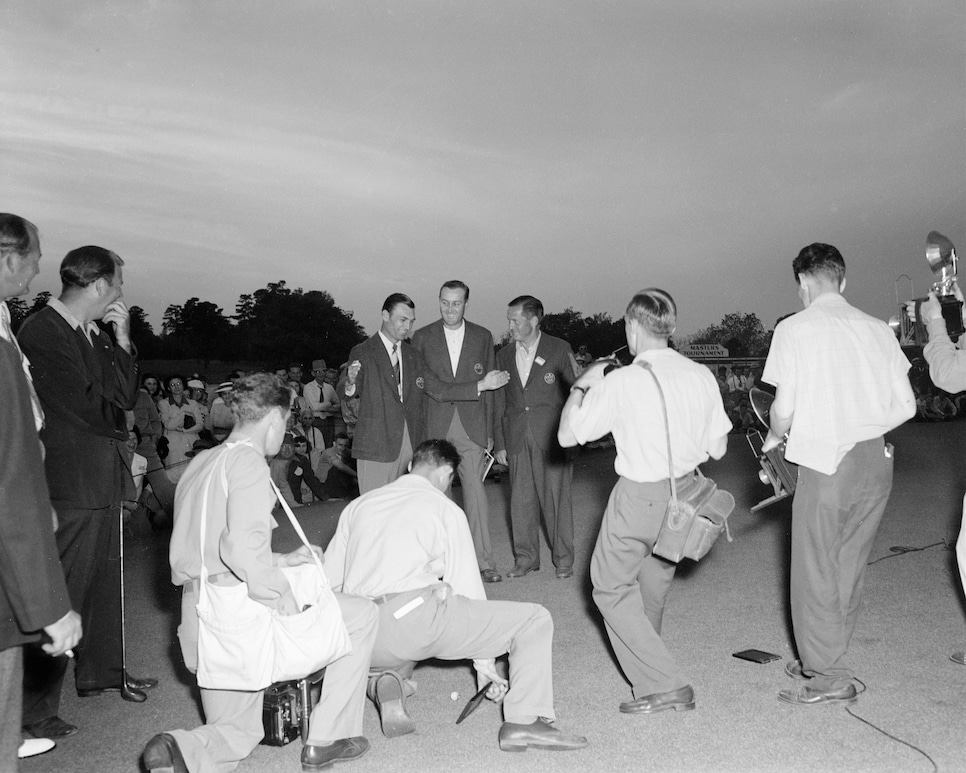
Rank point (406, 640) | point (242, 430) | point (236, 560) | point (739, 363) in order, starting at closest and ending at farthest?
point (236, 560), point (242, 430), point (406, 640), point (739, 363)

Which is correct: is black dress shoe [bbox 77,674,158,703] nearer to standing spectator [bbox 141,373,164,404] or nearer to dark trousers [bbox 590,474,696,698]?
dark trousers [bbox 590,474,696,698]

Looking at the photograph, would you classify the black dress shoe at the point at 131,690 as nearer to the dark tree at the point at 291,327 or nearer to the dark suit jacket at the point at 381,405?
the dark suit jacket at the point at 381,405

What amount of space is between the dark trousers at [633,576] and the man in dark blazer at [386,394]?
2.80 m

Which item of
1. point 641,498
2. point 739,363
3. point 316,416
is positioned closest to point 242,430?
point 641,498

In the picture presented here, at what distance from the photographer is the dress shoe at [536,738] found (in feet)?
12.7

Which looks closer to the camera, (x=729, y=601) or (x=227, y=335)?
(x=729, y=601)

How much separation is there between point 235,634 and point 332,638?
376 mm

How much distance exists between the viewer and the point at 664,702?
4.27 m

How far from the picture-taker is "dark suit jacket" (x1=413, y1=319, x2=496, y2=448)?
7230 millimetres

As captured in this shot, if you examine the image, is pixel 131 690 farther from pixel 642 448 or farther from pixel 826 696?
pixel 826 696

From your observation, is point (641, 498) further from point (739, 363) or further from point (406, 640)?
point (739, 363)

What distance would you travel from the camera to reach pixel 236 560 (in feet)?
11.3

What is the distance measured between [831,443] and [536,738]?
1916mm

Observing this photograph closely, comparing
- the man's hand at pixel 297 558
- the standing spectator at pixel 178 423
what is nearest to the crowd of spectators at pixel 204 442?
the standing spectator at pixel 178 423
